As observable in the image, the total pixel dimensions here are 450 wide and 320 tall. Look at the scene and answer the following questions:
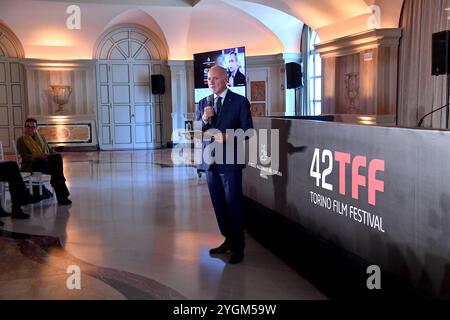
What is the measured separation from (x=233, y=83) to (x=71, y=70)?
4.92 metres

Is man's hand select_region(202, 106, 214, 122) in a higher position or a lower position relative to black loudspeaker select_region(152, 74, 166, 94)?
lower

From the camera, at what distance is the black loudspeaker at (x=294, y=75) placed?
11000mm

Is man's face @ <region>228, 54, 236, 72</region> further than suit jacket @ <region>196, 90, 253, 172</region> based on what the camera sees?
Yes

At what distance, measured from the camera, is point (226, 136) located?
386cm

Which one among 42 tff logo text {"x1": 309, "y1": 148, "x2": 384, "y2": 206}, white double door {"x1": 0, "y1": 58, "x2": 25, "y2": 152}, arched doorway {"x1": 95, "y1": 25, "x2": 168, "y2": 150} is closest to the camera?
42 tff logo text {"x1": 309, "y1": 148, "x2": 384, "y2": 206}

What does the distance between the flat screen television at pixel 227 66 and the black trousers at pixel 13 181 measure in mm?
6097

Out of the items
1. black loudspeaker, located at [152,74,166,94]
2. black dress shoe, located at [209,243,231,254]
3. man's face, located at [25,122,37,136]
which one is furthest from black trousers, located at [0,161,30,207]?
black loudspeaker, located at [152,74,166,94]

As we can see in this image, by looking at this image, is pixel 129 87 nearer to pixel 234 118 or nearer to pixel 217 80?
pixel 217 80

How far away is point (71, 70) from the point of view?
13367mm

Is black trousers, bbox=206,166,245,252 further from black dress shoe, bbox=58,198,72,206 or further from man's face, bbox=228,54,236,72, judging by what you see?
man's face, bbox=228,54,236,72

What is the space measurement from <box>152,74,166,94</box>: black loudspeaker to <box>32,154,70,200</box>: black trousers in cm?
753

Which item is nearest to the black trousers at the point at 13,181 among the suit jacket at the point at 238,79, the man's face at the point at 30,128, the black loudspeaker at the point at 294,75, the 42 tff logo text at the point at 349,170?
the man's face at the point at 30,128

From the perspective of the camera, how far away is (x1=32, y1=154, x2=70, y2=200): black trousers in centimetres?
648
